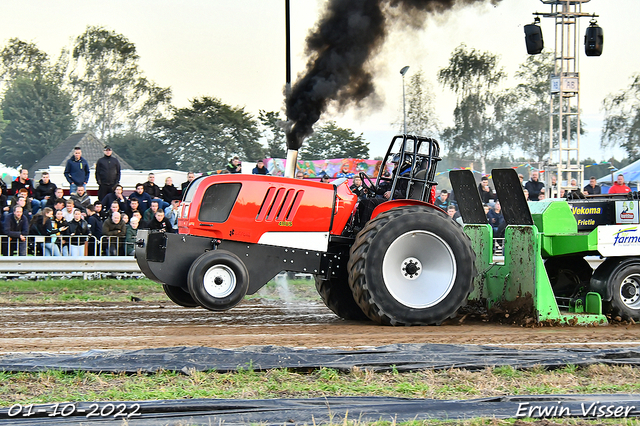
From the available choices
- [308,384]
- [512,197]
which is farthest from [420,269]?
[308,384]

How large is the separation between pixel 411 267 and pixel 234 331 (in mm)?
2195

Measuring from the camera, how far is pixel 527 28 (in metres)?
→ 19.7

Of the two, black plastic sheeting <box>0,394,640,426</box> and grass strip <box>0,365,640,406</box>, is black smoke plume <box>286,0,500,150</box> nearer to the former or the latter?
grass strip <box>0,365,640,406</box>

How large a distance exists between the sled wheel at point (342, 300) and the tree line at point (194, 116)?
17299mm

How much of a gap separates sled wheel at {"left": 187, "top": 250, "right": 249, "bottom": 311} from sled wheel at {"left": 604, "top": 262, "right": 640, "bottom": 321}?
449 centimetres

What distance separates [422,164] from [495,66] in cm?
3472

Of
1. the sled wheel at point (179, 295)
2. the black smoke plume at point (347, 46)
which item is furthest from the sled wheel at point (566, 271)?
the sled wheel at point (179, 295)

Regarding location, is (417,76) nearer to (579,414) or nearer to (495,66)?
(495,66)

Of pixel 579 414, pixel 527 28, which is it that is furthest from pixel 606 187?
pixel 579 414

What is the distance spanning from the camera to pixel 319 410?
15.9ft

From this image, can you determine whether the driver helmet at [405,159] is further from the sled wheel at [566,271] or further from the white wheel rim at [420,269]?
the sled wheel at [566,271]

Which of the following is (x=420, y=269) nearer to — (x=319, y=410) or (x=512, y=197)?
(x=512, y=197)

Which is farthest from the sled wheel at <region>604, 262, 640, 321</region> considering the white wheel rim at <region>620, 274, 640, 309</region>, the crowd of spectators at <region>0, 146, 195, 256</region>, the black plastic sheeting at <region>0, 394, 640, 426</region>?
the crowd of spectators at <region>0, 146, 195, 256</region>

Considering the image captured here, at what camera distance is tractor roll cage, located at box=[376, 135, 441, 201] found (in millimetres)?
9289
